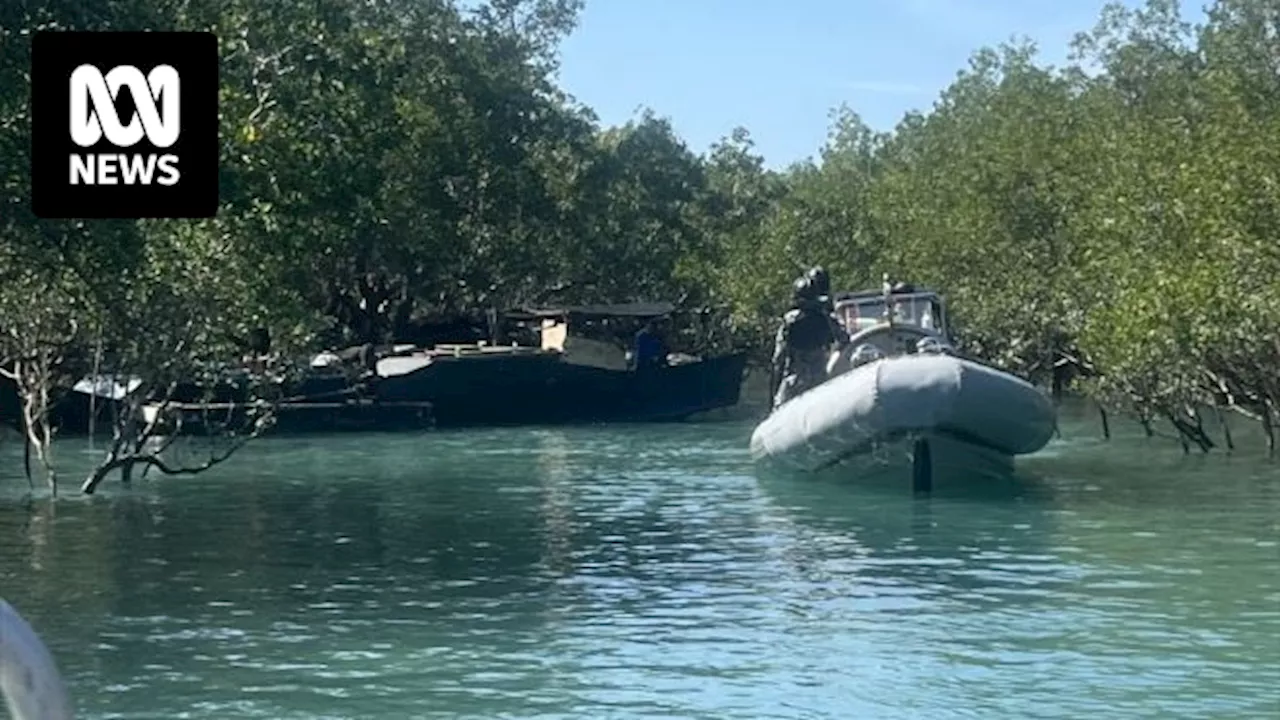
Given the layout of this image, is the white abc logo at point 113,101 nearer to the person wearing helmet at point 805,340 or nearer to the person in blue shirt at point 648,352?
the person wearing helmet at point 805,340

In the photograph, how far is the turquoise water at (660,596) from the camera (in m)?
11.8

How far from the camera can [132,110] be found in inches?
283

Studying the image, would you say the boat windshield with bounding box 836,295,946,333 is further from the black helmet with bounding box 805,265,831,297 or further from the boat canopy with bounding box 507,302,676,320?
the boat canopy with bounding box 507,302,676,320

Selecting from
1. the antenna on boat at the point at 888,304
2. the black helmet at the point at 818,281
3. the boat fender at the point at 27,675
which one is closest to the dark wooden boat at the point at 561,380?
the antenna on boat at the point at 888,304

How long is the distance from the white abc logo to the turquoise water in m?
4.56

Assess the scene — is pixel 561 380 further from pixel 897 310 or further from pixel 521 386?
pixel 897 310

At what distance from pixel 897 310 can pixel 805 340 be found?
1.89 m

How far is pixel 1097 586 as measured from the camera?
16.2 metres

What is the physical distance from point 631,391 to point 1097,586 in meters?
32.1

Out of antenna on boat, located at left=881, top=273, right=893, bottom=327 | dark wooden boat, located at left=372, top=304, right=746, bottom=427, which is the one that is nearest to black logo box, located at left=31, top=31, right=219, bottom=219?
antenna on boat, located at left=881, top=273, right=893, bottom=327

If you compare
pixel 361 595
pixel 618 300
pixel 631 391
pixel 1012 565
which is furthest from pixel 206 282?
pixel 618 300

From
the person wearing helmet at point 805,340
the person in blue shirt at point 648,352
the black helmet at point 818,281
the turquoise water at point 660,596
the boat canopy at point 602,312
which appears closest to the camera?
the turquoise water at point 660,596

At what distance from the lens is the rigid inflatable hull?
74.7 feet

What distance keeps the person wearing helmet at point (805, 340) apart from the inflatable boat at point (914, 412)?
0.49 m
